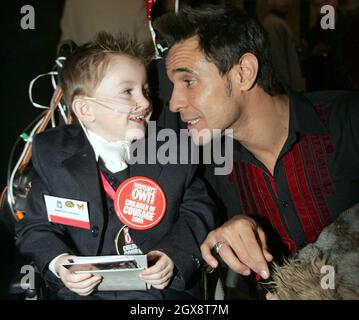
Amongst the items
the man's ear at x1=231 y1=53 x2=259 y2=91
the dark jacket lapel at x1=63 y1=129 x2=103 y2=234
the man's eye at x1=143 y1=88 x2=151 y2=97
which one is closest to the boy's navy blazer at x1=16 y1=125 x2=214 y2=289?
the dark jacket lapel at x1=63 y1=129 x2=103 y2=234

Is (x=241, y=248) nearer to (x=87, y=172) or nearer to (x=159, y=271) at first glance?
(x=159, y=271)

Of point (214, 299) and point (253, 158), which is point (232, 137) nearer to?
point (253, 158)

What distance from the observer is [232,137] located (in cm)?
169

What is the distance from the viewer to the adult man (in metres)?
1.52

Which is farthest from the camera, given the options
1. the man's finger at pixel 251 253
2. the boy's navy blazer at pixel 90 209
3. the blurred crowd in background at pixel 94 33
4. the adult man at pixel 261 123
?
the blurred crowd in background at pixel 94 33

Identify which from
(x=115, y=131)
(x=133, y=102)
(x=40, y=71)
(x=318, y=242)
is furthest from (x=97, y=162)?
(x=318, y=242)

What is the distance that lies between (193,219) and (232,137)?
39 centimetres

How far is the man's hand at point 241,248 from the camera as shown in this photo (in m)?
1.31

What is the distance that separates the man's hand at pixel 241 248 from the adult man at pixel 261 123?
5.0 inches

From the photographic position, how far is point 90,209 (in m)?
1.43

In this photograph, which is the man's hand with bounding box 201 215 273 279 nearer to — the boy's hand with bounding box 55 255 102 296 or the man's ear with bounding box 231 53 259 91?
the boy's hand with bounding box 55 255 102 296

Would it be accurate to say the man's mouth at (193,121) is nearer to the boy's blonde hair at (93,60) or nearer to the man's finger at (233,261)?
the boy's blonde hair at (93,60)

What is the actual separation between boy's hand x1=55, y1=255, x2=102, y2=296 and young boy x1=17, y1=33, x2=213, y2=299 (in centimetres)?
5

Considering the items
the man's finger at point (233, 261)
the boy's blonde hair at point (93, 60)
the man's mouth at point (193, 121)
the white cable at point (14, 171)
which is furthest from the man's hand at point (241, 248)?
the white cable at point (14, 171)
